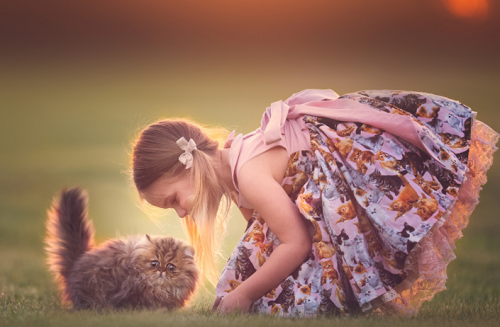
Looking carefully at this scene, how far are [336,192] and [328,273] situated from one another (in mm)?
312

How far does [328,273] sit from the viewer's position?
5.97 ft

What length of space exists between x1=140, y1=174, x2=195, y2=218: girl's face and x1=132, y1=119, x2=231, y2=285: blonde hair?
0.06ft

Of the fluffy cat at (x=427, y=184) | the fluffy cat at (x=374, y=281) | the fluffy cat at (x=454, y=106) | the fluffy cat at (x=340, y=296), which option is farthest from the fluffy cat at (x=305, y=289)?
the fluffy cat at (x=454, y=106)

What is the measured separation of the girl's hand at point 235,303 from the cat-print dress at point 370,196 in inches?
4.4

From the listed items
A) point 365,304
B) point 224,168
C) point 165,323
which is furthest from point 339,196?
point 165,323

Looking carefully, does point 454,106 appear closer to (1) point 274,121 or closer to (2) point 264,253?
(1) point 274,121

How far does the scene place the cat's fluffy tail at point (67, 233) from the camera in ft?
6.89

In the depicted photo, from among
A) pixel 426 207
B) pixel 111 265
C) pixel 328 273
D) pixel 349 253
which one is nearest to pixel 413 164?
pixel 426 207

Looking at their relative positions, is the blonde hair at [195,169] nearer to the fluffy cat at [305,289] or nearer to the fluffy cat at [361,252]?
the fluffy cat at [305,289]

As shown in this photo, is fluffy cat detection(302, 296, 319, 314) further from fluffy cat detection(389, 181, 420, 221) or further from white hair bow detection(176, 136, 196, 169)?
white hair bow detection(176, 136, 196, 169)

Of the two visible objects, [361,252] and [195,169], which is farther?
[195,169]

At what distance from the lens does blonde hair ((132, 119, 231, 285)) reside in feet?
6.79

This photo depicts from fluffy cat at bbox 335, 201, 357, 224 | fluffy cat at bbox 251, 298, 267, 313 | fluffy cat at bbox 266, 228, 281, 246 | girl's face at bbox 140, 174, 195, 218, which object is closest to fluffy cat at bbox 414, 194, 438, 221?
fluffy cat at bbox 335, 201, 357, 224

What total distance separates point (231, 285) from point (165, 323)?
24.8 inches
